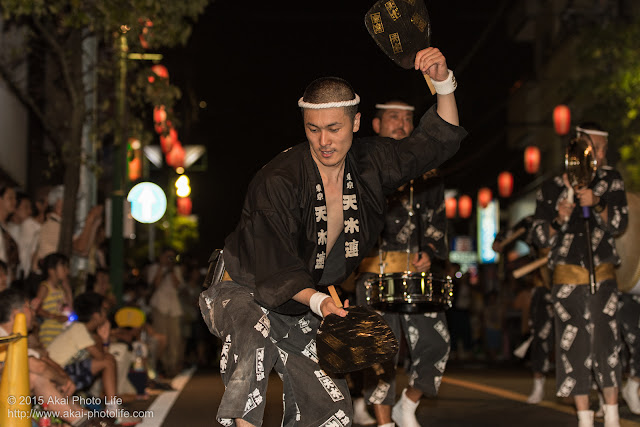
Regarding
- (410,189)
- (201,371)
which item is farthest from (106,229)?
(410,189)

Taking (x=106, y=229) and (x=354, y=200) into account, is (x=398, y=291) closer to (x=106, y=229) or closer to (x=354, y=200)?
(x=354, y=200)

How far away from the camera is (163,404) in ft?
32.0

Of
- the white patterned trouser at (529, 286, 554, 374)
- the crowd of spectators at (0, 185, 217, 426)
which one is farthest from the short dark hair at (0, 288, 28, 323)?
the white patterned trouser at (529, 286, 554, 374)

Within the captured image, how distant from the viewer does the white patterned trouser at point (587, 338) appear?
24.2ft

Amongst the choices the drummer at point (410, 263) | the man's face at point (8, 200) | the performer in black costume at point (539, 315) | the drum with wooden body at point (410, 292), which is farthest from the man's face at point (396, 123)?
the man's face at point (8, 200)

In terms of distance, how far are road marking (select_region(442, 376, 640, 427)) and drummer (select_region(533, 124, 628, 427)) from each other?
0.67 m

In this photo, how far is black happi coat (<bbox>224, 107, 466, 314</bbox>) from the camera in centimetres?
429

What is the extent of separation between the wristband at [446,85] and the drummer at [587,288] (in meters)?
3.12

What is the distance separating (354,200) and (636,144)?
14939 millimetres

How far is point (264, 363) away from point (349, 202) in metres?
0.89

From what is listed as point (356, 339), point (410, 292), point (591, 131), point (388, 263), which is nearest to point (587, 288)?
point (591, 131)

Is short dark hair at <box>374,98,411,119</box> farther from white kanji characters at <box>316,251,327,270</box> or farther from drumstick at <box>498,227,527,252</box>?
white kanji characters at <box>316,251,327,270</box>

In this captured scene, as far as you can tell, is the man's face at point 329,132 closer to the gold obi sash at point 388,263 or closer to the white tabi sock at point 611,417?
the gold obi sash at point 388,263

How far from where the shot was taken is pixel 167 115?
12.2m
